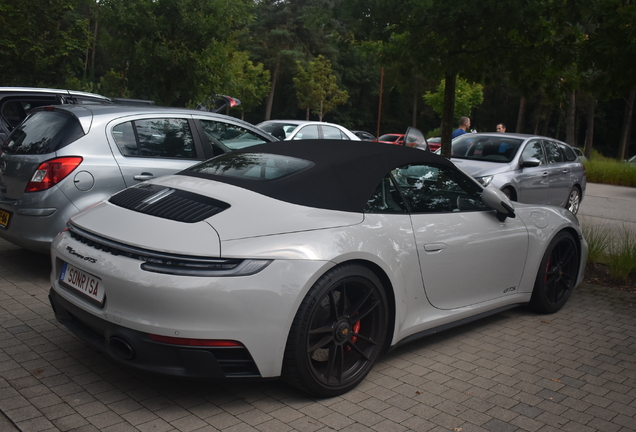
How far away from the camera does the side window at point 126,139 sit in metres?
6.16

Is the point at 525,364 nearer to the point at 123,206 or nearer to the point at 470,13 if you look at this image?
the point at 123,206

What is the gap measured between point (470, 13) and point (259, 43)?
190 ft

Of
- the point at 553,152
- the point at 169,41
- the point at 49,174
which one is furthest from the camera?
the point at 169,41

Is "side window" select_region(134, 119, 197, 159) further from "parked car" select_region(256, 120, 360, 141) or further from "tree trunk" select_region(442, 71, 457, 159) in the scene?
"parked car" select_region(256, 120, 360, 141)

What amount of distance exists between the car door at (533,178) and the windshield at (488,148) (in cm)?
22

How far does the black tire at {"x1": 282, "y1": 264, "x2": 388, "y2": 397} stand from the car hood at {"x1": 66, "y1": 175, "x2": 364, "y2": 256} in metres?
0.34

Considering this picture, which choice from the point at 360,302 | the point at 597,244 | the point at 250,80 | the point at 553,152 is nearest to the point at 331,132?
the point at 553,152

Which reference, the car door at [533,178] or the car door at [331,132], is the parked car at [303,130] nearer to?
the car door at [331,132]

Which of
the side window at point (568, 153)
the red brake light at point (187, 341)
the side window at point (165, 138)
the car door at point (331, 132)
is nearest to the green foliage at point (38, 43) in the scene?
the car door at point (331, 132)

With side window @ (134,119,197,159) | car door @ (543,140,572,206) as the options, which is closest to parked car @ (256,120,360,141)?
car door @ (543,140,572,206)

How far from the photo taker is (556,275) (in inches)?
219

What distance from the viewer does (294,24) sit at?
6228cm

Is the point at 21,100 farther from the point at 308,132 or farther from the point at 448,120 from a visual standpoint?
the point at 448,120

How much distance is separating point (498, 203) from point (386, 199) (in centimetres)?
111
